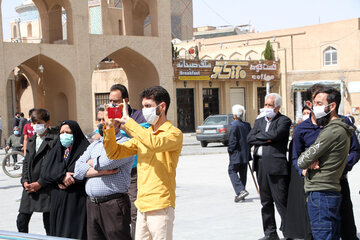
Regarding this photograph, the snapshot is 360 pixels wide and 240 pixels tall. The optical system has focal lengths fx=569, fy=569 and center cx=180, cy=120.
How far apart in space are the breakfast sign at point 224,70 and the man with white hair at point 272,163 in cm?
2534

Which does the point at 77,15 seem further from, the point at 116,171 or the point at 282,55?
the point at 116,171

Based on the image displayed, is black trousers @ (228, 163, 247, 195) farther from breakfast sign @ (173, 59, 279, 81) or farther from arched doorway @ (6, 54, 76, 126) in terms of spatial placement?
breakfast sign @ (173, 59, 279, 81)

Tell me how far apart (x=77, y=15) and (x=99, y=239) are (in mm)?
27061

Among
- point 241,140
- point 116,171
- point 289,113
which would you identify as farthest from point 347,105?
point 116,171

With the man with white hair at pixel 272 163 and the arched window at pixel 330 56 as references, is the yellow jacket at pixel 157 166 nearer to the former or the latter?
the man with white hair at pixel 272 163

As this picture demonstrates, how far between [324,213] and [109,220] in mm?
1842

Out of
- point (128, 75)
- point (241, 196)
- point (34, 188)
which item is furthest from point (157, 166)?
point (128, 75)

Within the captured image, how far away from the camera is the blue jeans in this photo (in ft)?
16.1

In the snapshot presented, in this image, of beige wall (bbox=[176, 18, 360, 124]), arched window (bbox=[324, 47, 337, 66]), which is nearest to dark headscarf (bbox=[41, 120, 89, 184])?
beige wall (bbox=[176, 18, 360, 124])

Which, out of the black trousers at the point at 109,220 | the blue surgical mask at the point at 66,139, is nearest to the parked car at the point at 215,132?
the blue surgical mask at the point at 66,139

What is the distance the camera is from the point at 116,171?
15.6 feet

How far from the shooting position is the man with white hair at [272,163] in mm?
6621

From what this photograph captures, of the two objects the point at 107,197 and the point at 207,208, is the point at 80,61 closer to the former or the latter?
the point at 207,208

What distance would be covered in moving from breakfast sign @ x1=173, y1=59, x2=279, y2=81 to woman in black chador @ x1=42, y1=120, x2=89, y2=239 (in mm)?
27152
